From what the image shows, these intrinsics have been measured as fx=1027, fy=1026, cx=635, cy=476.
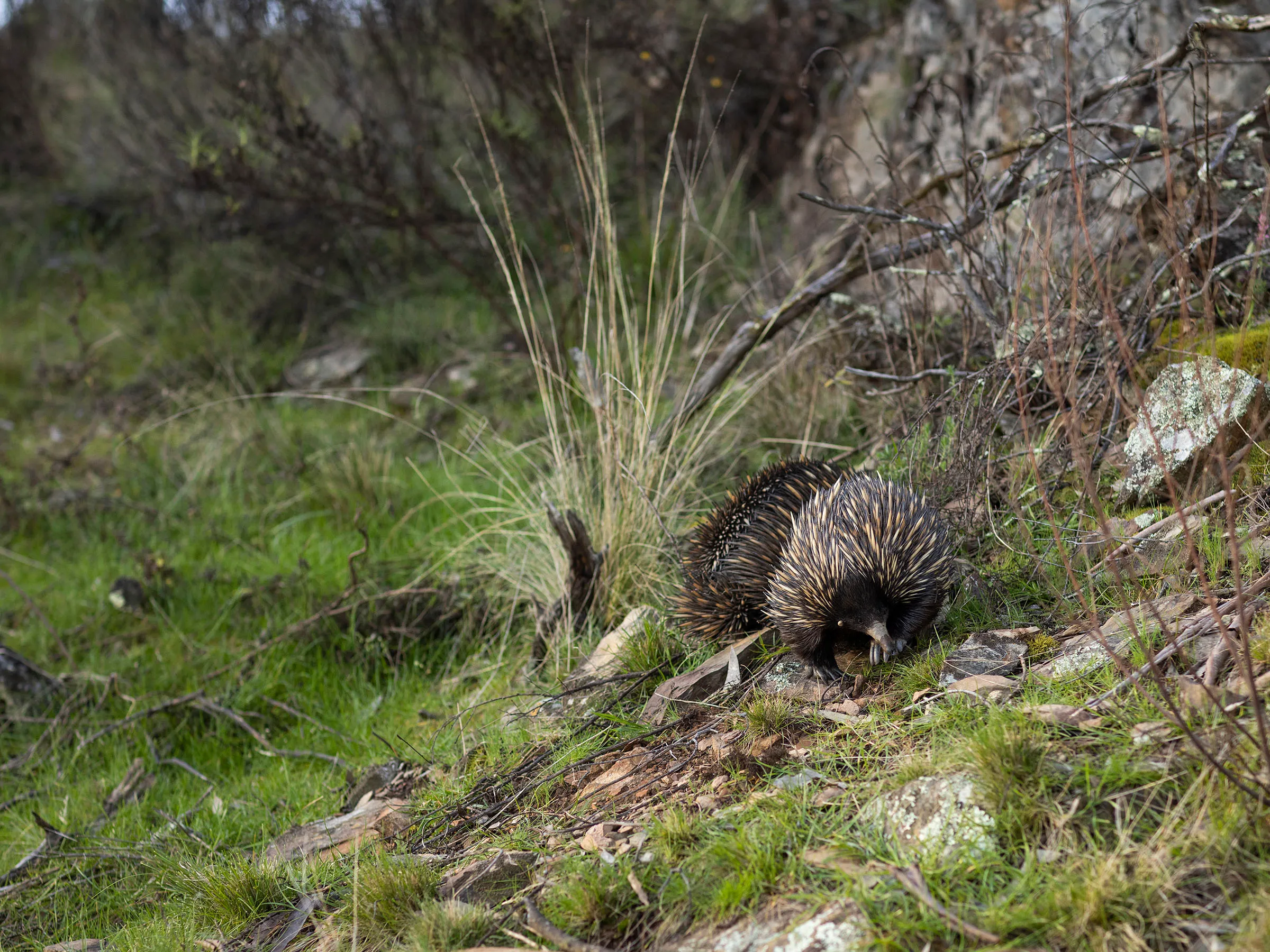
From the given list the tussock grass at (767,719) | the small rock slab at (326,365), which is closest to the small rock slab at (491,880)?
the tussock grass at (767,719)

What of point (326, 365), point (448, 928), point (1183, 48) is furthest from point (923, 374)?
point (326, 365)

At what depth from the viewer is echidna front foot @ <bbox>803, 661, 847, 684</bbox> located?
2.96 metres

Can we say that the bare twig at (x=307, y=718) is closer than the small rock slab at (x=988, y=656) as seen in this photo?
No

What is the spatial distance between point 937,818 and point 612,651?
1524 mm

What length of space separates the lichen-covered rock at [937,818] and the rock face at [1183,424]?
1.34 m

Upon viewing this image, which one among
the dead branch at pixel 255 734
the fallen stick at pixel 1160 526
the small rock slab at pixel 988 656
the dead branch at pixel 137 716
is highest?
the fallen stick at pixel 1160 526

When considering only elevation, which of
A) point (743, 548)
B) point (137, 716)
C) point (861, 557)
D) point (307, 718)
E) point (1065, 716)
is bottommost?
point (307, 718)

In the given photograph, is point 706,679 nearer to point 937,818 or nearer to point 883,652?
point 883,652

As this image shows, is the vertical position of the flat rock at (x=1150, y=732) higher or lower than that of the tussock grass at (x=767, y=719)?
higher

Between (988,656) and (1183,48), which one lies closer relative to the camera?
(988,656)

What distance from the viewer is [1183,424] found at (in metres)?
3.06

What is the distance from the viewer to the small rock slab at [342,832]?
2953mm

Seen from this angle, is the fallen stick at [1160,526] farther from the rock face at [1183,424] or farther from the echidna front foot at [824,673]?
the echidna front foot at [824,673]

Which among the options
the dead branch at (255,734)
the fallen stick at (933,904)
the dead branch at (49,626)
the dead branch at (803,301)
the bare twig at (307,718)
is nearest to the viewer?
the fallen stick at (933,904)
